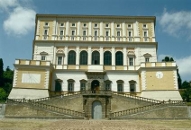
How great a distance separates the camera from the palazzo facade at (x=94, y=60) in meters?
37.6

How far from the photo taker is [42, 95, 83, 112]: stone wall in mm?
31844

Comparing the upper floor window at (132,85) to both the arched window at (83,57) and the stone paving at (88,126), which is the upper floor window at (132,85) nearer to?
the arched window at (83,57)

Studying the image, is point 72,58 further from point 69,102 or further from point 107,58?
point 69,102

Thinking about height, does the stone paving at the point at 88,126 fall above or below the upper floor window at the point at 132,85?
below

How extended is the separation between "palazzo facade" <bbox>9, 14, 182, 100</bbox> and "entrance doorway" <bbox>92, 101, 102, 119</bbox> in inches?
210

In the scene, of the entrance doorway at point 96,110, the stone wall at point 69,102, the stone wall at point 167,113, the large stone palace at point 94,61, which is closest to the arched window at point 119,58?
the large stone palace at point 94,61

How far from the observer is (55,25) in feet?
147

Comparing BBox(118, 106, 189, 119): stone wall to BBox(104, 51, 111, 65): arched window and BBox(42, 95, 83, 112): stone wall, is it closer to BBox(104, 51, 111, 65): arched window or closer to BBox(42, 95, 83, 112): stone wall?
BBox(42, 95, 83, 112): stone wall

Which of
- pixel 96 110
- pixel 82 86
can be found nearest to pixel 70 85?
pixel 82 86

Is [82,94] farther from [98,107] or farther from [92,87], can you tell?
[92,87]

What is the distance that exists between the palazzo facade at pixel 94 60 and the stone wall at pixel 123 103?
4.65 meters

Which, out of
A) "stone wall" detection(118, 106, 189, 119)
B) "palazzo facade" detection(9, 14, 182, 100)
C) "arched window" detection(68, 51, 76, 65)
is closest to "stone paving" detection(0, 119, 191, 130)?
"stone wall" detection(118, 106, 189, 119)

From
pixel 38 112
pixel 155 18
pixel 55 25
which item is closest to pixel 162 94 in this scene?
pixel 155 18

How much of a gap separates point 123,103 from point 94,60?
42.0 ft
